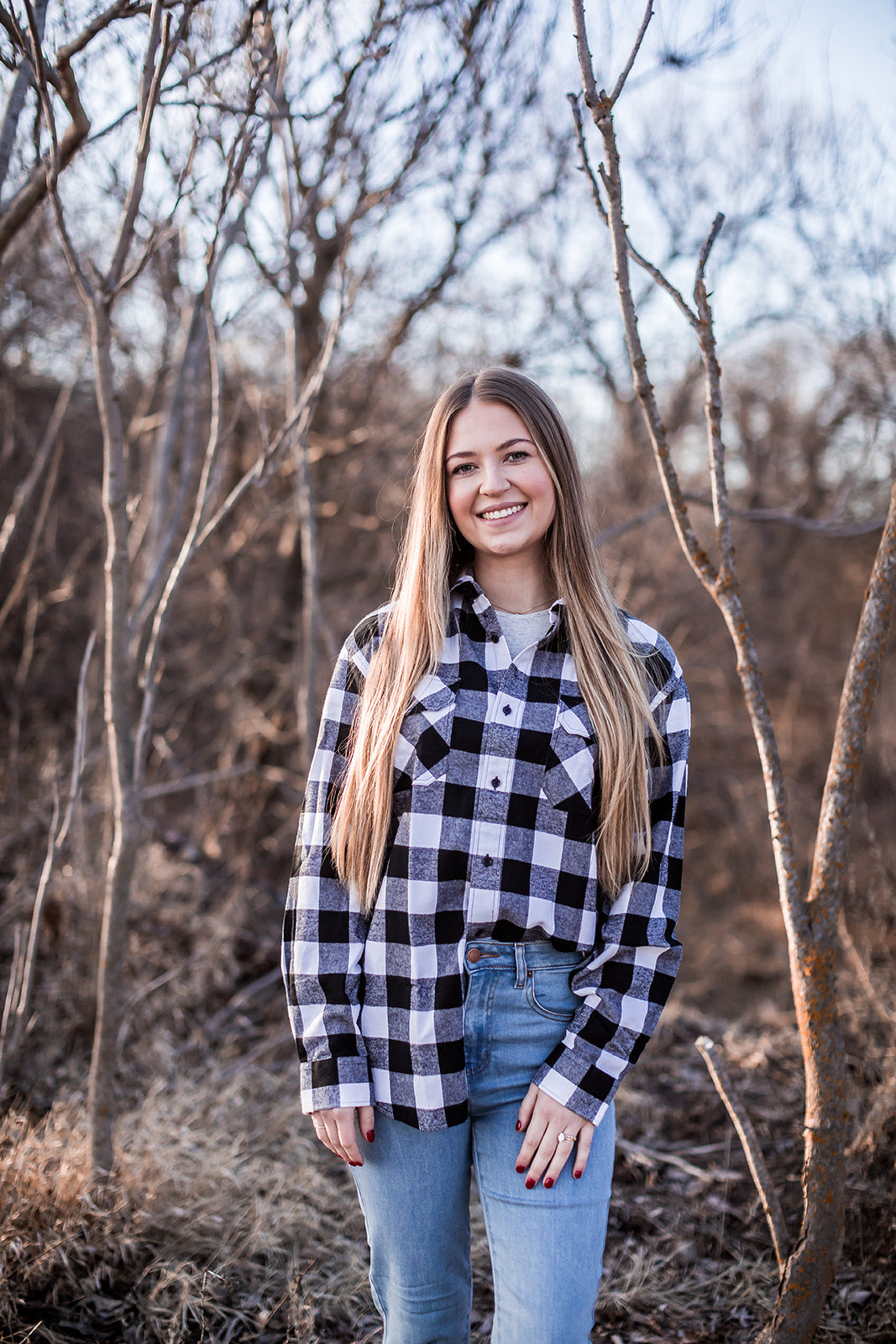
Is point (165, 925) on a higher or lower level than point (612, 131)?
lower

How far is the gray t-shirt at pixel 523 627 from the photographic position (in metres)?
1.76

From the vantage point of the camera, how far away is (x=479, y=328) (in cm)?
588

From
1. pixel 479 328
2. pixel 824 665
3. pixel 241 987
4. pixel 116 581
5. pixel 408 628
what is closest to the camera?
pixel 408 628

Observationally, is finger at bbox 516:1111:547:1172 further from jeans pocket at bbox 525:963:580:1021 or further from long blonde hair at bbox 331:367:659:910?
long blonde hair at bbox 331:367:659:910

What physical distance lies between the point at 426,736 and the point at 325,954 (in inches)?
17.1

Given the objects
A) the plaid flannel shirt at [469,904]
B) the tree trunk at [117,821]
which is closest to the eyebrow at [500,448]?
the plaid flannel shirt at [469,904]

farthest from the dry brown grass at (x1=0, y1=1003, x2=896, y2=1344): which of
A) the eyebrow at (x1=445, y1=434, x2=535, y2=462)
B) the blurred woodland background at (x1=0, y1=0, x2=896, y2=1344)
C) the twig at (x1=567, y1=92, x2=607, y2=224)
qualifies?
the twig at (x1=567, y1=92, x2=607, y2=224)

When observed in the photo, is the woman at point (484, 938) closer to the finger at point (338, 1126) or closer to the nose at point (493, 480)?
the finger at point (338, 1126)

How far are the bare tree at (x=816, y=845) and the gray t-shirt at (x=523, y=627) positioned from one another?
46 centimetres

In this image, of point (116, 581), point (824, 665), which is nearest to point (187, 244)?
point (116, 581)

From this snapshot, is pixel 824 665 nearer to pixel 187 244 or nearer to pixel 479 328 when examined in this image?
pixel 479 328

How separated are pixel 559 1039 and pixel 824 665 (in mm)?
9125

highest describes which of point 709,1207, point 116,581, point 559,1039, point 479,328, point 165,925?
point 479,328

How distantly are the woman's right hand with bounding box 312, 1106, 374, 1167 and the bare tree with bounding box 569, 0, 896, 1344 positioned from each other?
89cm
